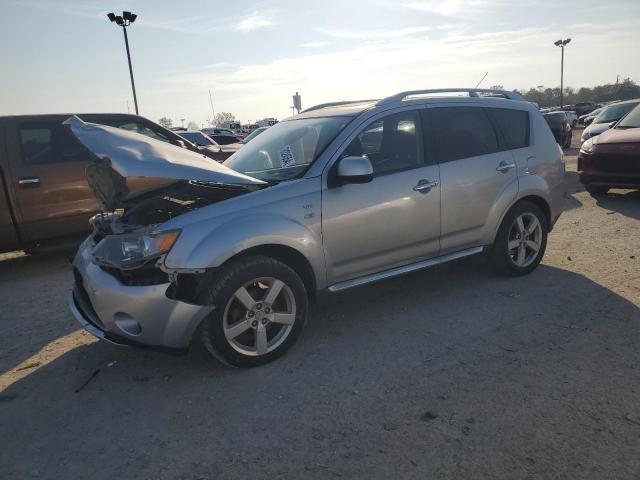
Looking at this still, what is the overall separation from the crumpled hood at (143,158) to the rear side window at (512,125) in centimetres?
262

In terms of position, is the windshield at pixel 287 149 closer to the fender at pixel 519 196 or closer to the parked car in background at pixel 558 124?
the fender at pixel 519 196

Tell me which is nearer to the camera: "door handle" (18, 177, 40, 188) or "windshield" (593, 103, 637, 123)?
"door handle" (18, 177, 40, 188)

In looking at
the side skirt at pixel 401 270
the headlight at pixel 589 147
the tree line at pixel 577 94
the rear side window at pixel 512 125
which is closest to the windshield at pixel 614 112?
the headlight at pixel 589 147

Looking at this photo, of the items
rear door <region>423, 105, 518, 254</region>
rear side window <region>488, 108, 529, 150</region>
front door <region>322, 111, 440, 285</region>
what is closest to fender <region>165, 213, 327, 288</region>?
front door <region>322, 111, 440, 285</region>

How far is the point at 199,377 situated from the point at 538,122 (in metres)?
4.11

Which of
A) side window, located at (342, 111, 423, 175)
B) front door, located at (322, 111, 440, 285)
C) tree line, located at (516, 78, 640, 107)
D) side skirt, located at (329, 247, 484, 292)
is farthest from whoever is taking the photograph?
tree line, located at (516, 78, 640, 107)

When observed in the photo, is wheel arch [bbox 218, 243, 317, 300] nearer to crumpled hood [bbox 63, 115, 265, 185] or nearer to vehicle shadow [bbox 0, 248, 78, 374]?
crumpled hood [bbox 63, 115, 265, 185]

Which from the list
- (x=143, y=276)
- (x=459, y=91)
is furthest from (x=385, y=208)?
(x=143, y=276)

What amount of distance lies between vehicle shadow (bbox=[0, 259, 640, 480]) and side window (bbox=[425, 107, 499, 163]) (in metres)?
1.40

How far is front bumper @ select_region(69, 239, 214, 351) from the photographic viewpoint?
3027 millimetres

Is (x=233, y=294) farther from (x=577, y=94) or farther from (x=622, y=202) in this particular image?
(x=577, y=94)

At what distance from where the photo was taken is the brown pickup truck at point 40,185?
18.8 feet

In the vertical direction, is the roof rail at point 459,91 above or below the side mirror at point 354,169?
above

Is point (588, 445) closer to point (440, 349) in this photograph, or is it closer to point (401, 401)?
point (401, 401)
